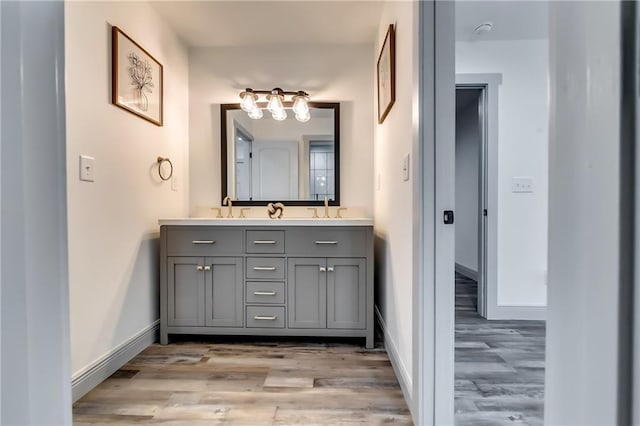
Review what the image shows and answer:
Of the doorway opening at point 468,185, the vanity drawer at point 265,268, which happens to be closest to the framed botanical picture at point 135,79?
the vanity drawer at point 265,268

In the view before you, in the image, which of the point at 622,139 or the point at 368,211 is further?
the point at 368,211

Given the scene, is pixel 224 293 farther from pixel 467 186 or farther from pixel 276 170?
pixel 467 186

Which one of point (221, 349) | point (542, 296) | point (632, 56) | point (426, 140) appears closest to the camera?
point (632, 56)

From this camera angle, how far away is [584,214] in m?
0.36

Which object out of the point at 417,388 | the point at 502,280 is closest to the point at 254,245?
the point at 417,388

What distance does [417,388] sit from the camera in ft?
4.04

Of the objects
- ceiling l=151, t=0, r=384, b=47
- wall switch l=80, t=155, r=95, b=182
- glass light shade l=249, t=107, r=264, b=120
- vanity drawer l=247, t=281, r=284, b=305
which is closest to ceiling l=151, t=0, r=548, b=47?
ceiling l=151, t=0, r=384, b=47

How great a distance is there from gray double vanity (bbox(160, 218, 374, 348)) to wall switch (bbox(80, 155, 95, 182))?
61cm

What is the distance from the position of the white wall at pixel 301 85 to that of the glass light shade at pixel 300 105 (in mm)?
127

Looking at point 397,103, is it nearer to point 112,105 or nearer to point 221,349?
point 112,105

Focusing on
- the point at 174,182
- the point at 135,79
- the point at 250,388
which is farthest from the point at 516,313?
the point at 135,79

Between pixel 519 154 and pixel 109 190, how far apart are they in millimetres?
2844

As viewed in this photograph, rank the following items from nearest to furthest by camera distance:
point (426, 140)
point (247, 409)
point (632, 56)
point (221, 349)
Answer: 1. point (632, 56)
2. point (426, 140)
3. point (247, 409)
4. point (221, 349)

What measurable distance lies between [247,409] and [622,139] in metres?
1.59
